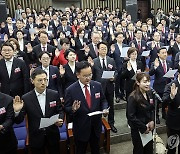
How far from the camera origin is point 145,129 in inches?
97.1

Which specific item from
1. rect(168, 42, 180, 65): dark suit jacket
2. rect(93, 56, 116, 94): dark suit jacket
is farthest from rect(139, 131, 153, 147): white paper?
rect(168, 42, 180, 65): dark suit jacket

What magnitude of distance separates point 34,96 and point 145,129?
113cm

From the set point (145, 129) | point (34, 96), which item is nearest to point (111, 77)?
point (145, 129)

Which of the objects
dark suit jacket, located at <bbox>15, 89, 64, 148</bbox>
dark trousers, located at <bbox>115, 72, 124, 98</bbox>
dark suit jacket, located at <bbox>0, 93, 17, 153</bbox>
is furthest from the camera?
dark trousers, located at <bbox>115, 72, 124, 98</bbox>

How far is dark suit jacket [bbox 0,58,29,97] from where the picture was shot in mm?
3312

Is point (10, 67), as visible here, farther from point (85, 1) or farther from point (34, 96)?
point (85, 1)

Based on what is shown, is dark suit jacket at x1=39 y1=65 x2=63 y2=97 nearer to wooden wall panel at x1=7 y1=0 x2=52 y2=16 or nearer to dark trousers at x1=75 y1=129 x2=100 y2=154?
dark trousers at x1=75 y1=129 x2=100 y2=154

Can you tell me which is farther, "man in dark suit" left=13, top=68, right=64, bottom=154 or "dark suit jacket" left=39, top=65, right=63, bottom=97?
"dark suit jacket" left=39, top=65, right=63, bottom=97

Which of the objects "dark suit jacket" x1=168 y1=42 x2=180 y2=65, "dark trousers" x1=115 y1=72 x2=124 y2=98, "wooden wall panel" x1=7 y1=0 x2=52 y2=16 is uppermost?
"wooden wall panel" x1=7 y1=0 x2=52 y2=16

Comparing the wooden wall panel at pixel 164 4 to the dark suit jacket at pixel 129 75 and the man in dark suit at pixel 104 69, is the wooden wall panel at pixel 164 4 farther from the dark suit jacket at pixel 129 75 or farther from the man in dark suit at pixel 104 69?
the man in dark suit at pixel 104 69

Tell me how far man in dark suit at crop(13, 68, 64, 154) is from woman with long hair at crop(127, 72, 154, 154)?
72 centimetres

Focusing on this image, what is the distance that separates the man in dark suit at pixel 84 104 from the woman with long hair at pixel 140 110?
0.28 m

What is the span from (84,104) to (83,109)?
0.05m

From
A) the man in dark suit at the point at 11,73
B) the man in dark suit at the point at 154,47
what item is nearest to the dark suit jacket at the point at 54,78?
the man in dark suit at the point at 11,73
